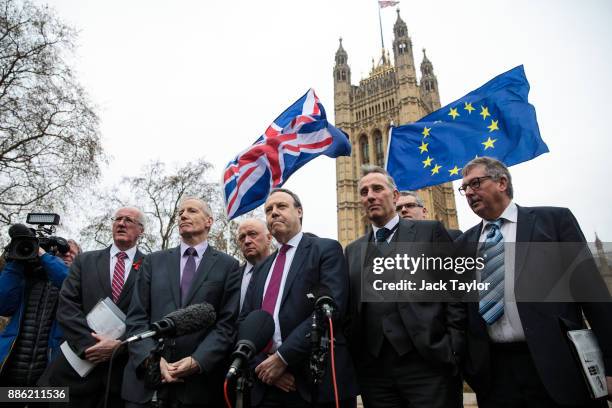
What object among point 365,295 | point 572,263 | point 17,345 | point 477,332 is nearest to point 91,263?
point 17,345

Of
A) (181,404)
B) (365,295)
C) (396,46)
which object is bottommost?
(181,404)

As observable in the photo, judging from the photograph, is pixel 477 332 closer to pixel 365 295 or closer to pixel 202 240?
pixel 365 295

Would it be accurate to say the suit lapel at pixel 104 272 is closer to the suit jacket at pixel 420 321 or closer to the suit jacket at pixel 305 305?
the suit jacket at pixel 305 305

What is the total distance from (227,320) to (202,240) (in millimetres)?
820

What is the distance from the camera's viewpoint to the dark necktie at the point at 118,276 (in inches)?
130

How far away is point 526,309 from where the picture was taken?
2.33 meters

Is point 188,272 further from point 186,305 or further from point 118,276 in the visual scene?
point 118,276

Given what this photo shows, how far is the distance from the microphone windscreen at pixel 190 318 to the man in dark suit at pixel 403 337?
116 centimetres

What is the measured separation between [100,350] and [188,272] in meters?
0.90

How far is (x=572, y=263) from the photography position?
7.64ft

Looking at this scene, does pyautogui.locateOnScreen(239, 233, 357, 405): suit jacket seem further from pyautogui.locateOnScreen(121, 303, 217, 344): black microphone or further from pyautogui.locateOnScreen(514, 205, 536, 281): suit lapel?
pyautogui.locateOnScreen(514, 205, 536, 281): suit lapel

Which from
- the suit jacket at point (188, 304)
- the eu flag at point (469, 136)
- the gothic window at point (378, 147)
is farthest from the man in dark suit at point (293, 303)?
the gothic window at point (378, 147)

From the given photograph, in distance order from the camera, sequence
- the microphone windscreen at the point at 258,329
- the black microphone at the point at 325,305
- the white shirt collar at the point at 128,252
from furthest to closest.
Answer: the white shirt collar at the point at 128,252 → the microphone windscreen at the point at 258,329 → the black microphone at the point at 325,305

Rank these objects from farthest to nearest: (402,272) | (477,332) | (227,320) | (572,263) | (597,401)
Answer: (227,320), (402,272), (477,332), (572,263), (597,401)
